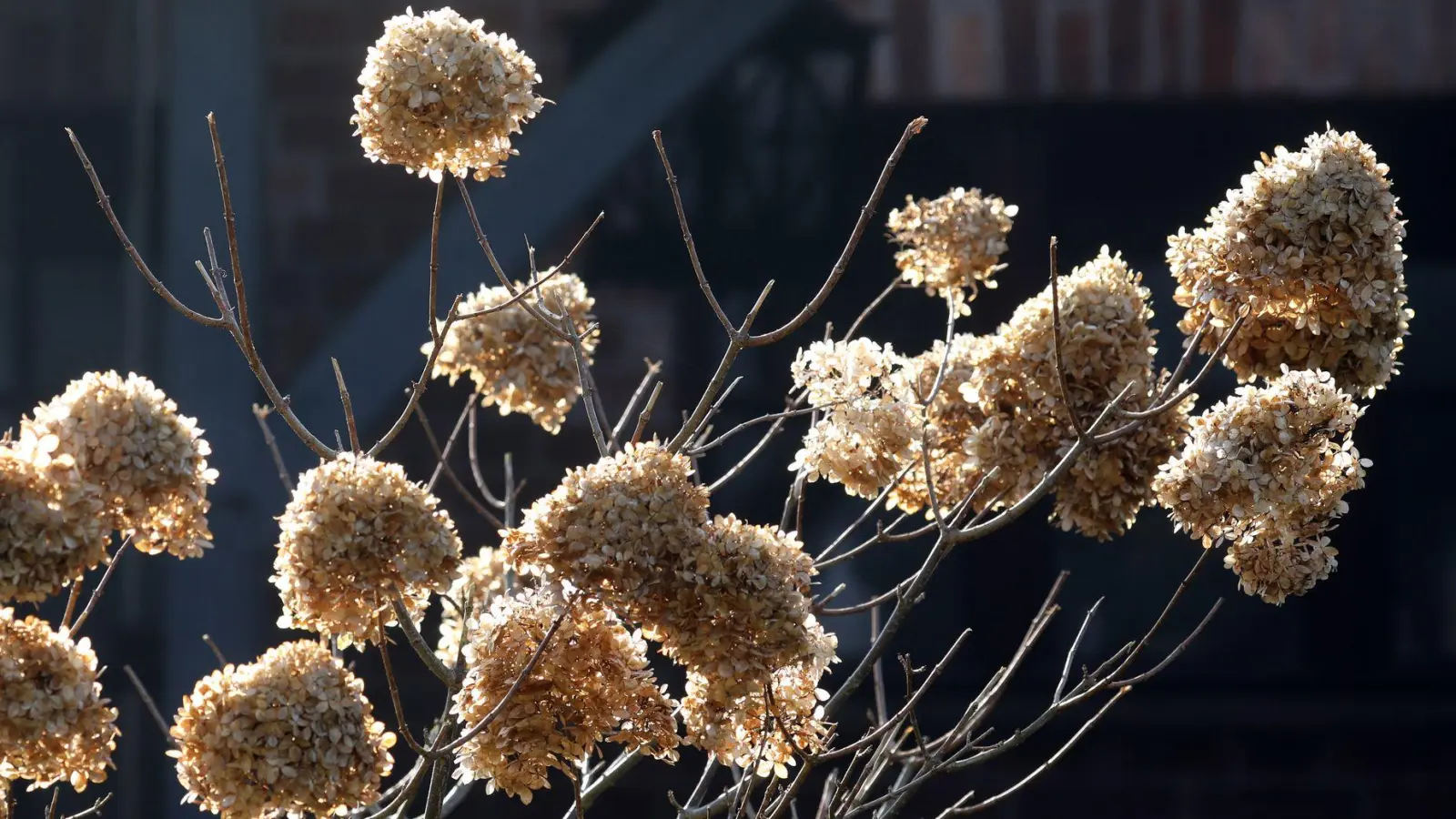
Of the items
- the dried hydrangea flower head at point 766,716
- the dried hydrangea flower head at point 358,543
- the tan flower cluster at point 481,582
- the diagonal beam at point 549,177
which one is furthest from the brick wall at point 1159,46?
the dried hydrangea flower head at point 358,543

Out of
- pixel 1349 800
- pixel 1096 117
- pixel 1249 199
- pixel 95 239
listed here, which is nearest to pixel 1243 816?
pixel 1349 800

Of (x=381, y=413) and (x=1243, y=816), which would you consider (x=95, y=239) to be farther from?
(x=1243, y=816)

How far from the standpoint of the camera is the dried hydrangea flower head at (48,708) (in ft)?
2.14

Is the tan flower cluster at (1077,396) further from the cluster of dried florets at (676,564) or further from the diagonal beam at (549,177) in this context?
the diagonal beam at (549,177)

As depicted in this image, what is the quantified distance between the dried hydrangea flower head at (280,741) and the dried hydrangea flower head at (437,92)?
276 mm

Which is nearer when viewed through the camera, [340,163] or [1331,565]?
[1331,565]

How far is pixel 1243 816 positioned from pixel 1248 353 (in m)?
1.38

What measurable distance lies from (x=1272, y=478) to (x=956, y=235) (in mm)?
277

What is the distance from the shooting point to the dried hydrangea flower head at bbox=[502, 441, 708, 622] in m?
0.69

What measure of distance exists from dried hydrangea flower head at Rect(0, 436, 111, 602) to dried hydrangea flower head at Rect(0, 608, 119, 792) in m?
0.03

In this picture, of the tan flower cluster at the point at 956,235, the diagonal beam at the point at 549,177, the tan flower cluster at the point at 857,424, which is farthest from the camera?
the diagonal beam at the point at 549,177

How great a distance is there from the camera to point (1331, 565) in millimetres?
836

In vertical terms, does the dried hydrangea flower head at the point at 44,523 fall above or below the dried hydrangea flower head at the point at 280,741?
above

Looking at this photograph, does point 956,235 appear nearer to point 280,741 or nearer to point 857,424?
point 857,424
